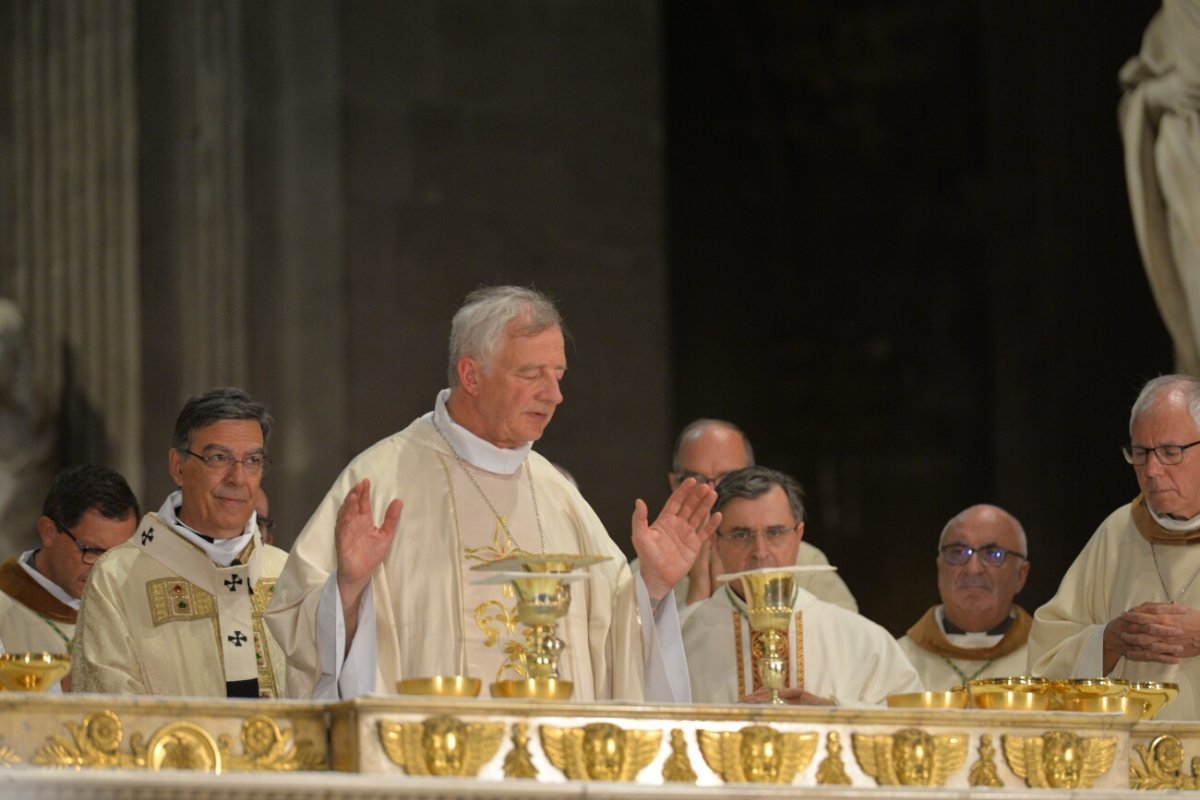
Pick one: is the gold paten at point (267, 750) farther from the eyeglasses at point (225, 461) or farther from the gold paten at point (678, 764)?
the eyeglasses at point (225, 461)

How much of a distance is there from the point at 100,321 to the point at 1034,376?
461 cm

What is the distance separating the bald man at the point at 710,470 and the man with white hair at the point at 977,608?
33 centimetres

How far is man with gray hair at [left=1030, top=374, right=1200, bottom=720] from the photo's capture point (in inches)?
223

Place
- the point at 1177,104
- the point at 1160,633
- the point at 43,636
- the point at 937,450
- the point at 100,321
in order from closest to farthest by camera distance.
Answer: the point at 1160,633
the point at 43,636
the point at 1177,104
the point at 100,321
the point at 937,450

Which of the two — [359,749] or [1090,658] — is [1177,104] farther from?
[359,749]

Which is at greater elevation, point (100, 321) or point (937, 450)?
point (100, 321)

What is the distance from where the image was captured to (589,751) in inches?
171

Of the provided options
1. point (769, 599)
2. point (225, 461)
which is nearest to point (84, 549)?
point (225, 461)

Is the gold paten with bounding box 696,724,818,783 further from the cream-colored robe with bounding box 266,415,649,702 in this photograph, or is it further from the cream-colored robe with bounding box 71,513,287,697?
the cream-colored robe with bounding box 71,513,287,697

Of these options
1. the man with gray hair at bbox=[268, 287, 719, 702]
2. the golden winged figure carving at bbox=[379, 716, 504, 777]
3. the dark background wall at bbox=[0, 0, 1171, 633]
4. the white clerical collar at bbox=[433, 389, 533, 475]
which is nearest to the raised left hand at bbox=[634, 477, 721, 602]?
the man with gray hair at bbox=[268, 287, 719, 702]

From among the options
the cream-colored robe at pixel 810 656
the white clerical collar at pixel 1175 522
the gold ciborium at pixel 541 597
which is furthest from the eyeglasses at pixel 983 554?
the gold ciborium at pixel 541 597

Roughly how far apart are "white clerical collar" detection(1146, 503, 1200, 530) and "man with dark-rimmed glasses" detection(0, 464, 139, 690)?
3.19m

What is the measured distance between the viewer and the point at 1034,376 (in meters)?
10.8

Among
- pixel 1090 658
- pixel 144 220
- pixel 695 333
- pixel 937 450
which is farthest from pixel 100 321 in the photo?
pixel 1090 658
